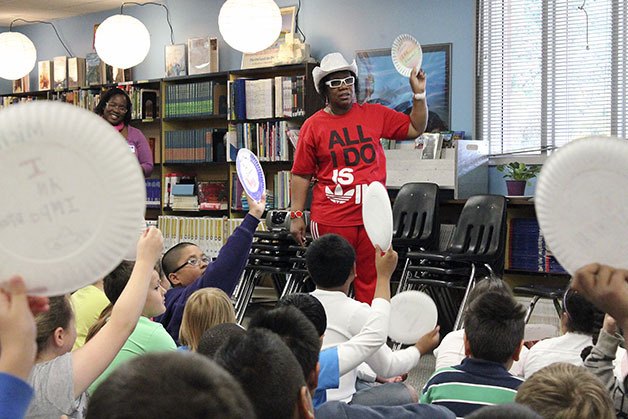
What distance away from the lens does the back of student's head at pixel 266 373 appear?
1.12 meters

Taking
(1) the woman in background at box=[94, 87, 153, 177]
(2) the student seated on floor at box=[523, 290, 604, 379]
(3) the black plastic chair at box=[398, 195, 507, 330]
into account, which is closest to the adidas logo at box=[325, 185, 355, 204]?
(3) the black plastic chair at box=[398, 195, 507, 330]

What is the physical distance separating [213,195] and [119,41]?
1561 millimetres

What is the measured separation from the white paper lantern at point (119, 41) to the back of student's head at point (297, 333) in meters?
5.93

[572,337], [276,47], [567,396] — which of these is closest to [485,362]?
[567,396]

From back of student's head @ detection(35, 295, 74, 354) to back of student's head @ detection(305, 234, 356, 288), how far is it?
1279 mm

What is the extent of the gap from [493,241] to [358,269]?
1357 millimetres

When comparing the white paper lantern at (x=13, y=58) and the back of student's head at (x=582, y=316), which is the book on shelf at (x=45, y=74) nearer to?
the white paper lantern at (x=13, y=58)

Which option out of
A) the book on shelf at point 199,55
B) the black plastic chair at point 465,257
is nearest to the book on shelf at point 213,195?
the book on shelf at point 199,55

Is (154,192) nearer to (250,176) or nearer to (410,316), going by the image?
(250,176)

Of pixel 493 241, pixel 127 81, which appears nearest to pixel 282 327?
pixel 493 241

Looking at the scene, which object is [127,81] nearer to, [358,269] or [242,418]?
[358,269]

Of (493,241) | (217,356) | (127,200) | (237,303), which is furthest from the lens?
(237,303)

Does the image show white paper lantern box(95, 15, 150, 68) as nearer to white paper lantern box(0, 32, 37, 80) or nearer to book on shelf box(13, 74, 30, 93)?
white paper lantern box(0, 32, 37, 80)

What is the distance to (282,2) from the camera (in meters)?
7.61
